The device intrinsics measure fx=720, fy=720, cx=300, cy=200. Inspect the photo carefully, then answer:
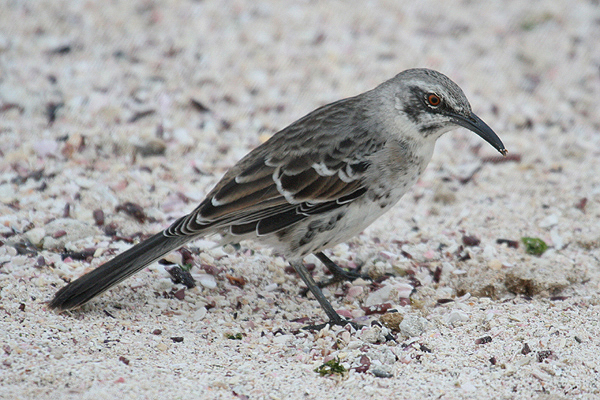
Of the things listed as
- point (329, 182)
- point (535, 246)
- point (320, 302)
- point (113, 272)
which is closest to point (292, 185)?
point (329, 182)

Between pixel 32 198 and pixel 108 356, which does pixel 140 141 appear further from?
pixel 108 356

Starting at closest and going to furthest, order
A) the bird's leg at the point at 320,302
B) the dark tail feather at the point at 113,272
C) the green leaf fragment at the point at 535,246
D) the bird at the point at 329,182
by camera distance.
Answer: the dark tail feather at the point at 113,272, the bird's leg at the point at 320,302, the bird at the point at 329,182, the green leaf fragment at the point at 535,246

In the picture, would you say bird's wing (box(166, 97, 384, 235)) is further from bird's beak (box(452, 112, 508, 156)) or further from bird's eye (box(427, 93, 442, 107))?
bird's beak (box(452, 112, 508, 156))

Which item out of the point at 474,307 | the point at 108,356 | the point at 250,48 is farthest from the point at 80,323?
the point at 250,48

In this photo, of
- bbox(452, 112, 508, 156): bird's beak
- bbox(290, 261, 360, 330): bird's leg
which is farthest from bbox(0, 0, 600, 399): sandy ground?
bbox(452, 112, 508, 156): bird's beak

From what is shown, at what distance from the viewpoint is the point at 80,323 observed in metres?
4.71

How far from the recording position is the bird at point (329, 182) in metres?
5.12

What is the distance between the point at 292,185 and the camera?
516cm

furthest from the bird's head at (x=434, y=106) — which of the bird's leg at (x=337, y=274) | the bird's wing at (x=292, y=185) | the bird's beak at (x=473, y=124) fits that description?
the bird's leg at (x=337, y=274)

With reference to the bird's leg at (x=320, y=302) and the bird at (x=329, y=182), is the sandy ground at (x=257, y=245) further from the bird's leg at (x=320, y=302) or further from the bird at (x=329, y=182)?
the bird at (x=329, y=182)

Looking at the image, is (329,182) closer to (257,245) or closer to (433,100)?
(257,245)

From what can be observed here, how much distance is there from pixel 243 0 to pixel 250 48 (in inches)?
46.2

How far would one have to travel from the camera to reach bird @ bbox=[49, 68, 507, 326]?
5.12 m

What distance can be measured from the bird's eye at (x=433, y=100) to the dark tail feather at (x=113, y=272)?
1.99 metres
